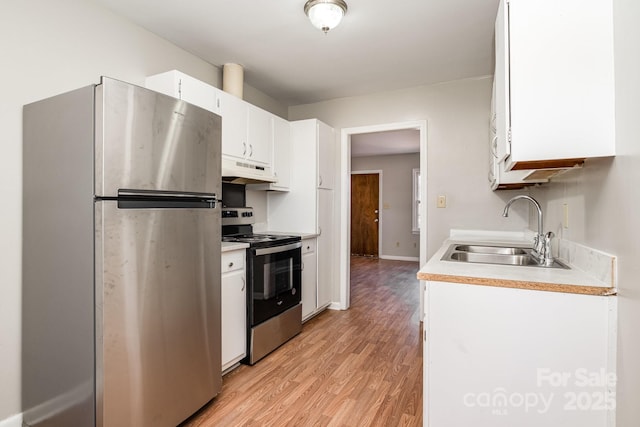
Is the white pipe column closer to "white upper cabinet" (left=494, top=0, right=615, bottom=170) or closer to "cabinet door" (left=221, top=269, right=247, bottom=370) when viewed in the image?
"cabinet door" (left=221, top=269, right=247, bottom=370)

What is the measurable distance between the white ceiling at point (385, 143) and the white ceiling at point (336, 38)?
73.1 inches

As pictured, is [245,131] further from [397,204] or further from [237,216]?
[397,204]

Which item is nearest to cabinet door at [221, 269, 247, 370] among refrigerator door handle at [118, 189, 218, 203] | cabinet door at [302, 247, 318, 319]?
refrigerator door handle at [118, 189, 218, 203]

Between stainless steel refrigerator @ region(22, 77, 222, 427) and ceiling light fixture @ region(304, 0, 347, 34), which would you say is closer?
stainless steel refrigerator @ region(22, 77, 222, 427)

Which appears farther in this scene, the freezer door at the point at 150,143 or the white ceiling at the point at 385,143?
the white ceiling at the point at 385,143

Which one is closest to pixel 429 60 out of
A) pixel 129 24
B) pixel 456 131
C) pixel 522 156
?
pixel 456 131

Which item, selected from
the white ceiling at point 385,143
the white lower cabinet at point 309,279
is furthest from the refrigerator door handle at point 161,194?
the white ceiling at point 385,143

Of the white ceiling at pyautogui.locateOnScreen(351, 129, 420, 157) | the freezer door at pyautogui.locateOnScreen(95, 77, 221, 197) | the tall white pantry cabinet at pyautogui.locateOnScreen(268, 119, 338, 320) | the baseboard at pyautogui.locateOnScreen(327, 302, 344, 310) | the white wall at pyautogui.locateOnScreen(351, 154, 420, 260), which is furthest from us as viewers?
the white wall at pyautogui.locateOnScreen(351, 154, 420, 260)

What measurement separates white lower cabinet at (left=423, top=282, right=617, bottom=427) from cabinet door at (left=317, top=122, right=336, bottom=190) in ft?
7.31

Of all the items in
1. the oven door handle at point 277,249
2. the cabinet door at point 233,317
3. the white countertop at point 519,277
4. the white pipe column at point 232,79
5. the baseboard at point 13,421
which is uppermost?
the white pipe column at point 232,79

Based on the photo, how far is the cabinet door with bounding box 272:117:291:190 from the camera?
320 centimetres

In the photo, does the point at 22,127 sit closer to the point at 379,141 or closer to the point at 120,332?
the point at 120,332

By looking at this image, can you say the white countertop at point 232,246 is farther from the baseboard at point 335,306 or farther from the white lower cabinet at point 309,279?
the baseboard at point 335,306

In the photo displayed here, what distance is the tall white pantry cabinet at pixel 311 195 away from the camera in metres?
3.39
